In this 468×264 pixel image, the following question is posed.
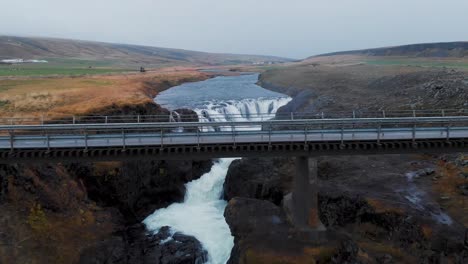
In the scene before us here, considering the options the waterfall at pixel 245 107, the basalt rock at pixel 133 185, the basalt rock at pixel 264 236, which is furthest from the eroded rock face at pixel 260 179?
the waterfall at pixel 245 107

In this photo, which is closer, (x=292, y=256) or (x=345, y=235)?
(x=292, y=256)

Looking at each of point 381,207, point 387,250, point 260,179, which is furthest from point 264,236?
point 260,179

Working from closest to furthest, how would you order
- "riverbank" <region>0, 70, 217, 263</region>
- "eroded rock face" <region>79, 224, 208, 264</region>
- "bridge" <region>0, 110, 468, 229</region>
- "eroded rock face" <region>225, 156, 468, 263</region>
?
"bridge" <region>0, 110, 468, 229</region>
"eroded rock face" <region>225, 156, 468, 263</region>
"riverbank" <region>0, 70, 217, 263</region>
"eroded rock face" <region>79, 224, 208, 264</region>

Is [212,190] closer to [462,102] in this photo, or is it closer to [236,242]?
[236,242]

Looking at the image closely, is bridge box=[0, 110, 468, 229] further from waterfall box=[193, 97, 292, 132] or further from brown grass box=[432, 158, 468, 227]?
waterfall box=[193, 97, 292, 132]

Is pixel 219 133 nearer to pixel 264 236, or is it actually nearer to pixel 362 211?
pixel 264 236

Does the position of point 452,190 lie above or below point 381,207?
above

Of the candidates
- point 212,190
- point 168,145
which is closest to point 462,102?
point 212,190

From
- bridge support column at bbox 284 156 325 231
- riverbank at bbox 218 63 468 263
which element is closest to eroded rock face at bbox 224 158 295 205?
riverbank at bbox 218 63 468 263

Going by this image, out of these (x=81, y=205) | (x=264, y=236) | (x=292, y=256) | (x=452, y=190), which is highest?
(x=452, y=190)
